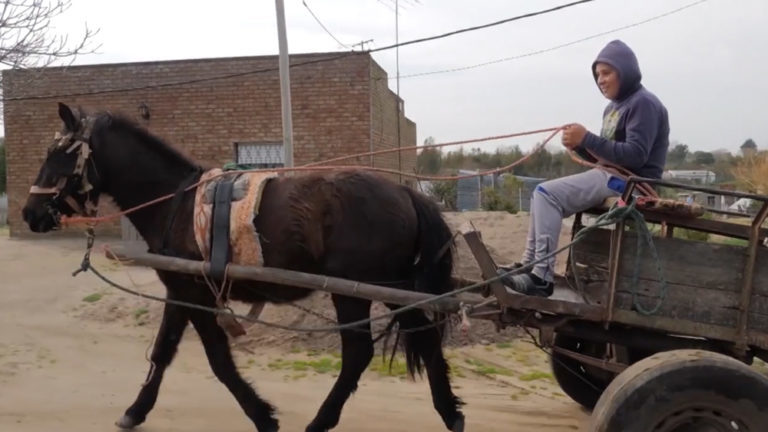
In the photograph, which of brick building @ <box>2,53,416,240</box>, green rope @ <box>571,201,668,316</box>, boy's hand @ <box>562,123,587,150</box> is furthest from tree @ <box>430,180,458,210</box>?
green rope @ <box>571,201,668,316</box>

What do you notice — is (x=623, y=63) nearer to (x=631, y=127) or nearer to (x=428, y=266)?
(x=631, y=127)

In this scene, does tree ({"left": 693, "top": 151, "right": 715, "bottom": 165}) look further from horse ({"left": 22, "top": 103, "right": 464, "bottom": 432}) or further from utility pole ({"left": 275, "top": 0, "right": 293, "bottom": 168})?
horse ({"left": 22, "top": 103, "right": 464, "bottom": 432})

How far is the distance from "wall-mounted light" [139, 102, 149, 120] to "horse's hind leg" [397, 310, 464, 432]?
1114cm

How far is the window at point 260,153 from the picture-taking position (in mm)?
13844

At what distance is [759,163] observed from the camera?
56.5ft

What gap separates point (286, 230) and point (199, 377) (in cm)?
256

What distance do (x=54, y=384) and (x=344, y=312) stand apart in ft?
9.94

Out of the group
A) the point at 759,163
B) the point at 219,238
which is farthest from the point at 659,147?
the point at 759,163

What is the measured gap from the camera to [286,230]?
4.13m

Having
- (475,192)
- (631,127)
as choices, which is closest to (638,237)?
(631,127)

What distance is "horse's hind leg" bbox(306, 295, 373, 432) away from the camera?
4.16 metres

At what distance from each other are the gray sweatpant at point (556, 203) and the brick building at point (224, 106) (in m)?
9.49

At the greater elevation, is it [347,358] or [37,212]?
[37,212]

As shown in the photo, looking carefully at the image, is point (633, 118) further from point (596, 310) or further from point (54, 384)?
point (54, 384)
